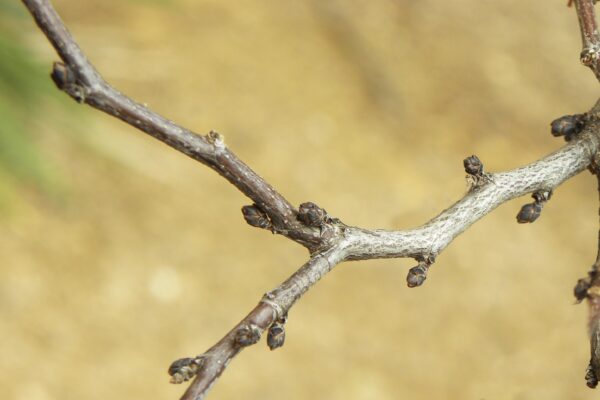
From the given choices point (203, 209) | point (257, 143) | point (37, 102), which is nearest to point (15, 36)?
point (37, 102)

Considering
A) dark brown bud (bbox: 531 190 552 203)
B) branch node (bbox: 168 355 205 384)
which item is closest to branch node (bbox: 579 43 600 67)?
dark brown bud (bbox: 531 190 552 203)

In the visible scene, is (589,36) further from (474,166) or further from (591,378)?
(591,378)

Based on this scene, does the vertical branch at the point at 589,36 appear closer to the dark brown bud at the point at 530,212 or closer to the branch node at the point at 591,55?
the branch node at the point at 591,55

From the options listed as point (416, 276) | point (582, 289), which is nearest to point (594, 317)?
point (582, 289)

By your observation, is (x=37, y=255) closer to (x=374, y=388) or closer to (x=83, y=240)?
(x=83, y=240)

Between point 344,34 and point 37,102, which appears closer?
point 37,102

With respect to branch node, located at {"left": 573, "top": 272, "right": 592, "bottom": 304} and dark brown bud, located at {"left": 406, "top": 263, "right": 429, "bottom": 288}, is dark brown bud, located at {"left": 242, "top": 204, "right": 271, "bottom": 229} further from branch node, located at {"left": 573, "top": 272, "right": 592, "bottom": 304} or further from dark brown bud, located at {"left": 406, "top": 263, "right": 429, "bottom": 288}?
branch node, located at {"left": 573, "top": 272, "right": 592, "bottom": 304}

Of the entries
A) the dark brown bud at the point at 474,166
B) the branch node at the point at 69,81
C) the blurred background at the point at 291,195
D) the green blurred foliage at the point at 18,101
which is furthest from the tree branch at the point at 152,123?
the green blurred foliage at the point at 18,101
